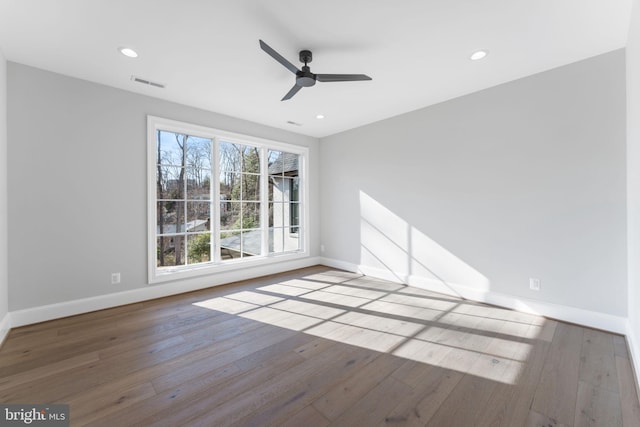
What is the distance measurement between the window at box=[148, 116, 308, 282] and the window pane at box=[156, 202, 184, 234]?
0.04ft

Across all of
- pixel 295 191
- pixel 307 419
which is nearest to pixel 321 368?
pixel 307 419

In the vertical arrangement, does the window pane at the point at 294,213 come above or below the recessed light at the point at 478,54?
below

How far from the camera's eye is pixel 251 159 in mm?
4613

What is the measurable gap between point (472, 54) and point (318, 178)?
344cm

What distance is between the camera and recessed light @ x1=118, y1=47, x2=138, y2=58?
7.94ft

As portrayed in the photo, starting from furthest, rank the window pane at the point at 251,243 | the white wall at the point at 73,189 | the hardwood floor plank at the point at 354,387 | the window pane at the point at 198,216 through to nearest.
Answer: the window pane at the point at 251,243 → the window pane at the point at 198,216 → the white wall at the point at 73,189 → the hardwood floor plank at the point at 354,387

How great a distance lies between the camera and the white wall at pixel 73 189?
105 inches

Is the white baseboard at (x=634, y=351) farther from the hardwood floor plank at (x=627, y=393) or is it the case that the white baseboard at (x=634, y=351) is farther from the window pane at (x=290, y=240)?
the window pane at (x=290, y=240)

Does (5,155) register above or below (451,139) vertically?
below

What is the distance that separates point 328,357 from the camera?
2.12m

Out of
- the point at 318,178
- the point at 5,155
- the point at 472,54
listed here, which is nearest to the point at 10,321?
the point at 5,155

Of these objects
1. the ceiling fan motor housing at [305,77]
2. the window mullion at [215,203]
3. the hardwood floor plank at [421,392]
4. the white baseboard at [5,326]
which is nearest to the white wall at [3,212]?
the white baseboard at [5,326]

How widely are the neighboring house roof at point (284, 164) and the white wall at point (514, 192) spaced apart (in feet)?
5.11

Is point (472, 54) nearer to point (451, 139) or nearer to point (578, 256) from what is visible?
point (451, 139)
